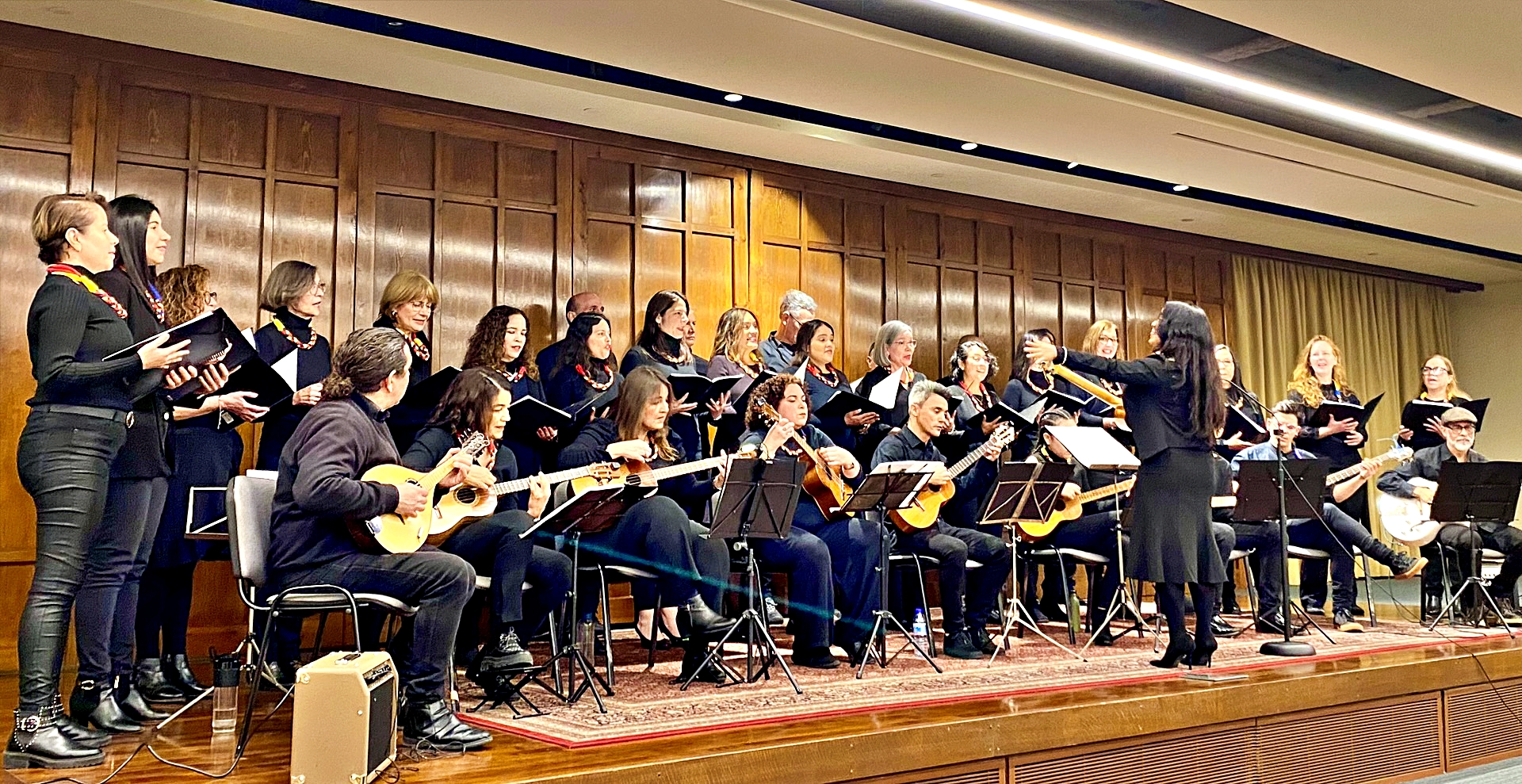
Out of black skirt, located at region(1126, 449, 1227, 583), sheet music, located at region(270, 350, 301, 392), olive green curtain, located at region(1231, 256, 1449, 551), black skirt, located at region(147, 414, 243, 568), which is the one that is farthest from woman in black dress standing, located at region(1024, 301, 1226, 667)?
olive green curtain, located at region(1231, 256, 1449, 551)

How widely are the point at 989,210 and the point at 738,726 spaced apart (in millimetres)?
6223

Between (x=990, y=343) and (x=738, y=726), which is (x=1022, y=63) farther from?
(x=738, y=726)

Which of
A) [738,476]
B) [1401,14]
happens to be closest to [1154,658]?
[738,476]

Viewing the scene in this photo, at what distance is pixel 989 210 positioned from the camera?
30.6 ft

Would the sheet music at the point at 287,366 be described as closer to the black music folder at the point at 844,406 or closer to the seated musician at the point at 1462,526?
the black music folder at the point at 844,406

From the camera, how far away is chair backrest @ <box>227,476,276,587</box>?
3660 mm

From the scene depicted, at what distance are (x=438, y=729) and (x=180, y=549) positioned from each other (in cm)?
176

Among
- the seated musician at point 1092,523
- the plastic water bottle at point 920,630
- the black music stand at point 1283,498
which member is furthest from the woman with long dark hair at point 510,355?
the black music stand at point 1283,498

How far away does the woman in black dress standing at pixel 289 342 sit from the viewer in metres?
5.11

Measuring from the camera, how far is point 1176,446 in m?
5.03

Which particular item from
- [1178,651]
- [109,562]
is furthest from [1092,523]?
[109,562]

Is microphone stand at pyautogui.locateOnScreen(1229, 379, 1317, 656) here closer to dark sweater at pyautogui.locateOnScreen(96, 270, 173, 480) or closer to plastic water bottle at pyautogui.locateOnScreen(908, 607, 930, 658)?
plastic water bottle at pyautogui.locateOnScreen(908, 607, 930, 658)

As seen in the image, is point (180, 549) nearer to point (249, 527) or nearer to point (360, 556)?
point (249, 527)

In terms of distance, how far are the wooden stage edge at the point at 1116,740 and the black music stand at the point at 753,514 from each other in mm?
710
